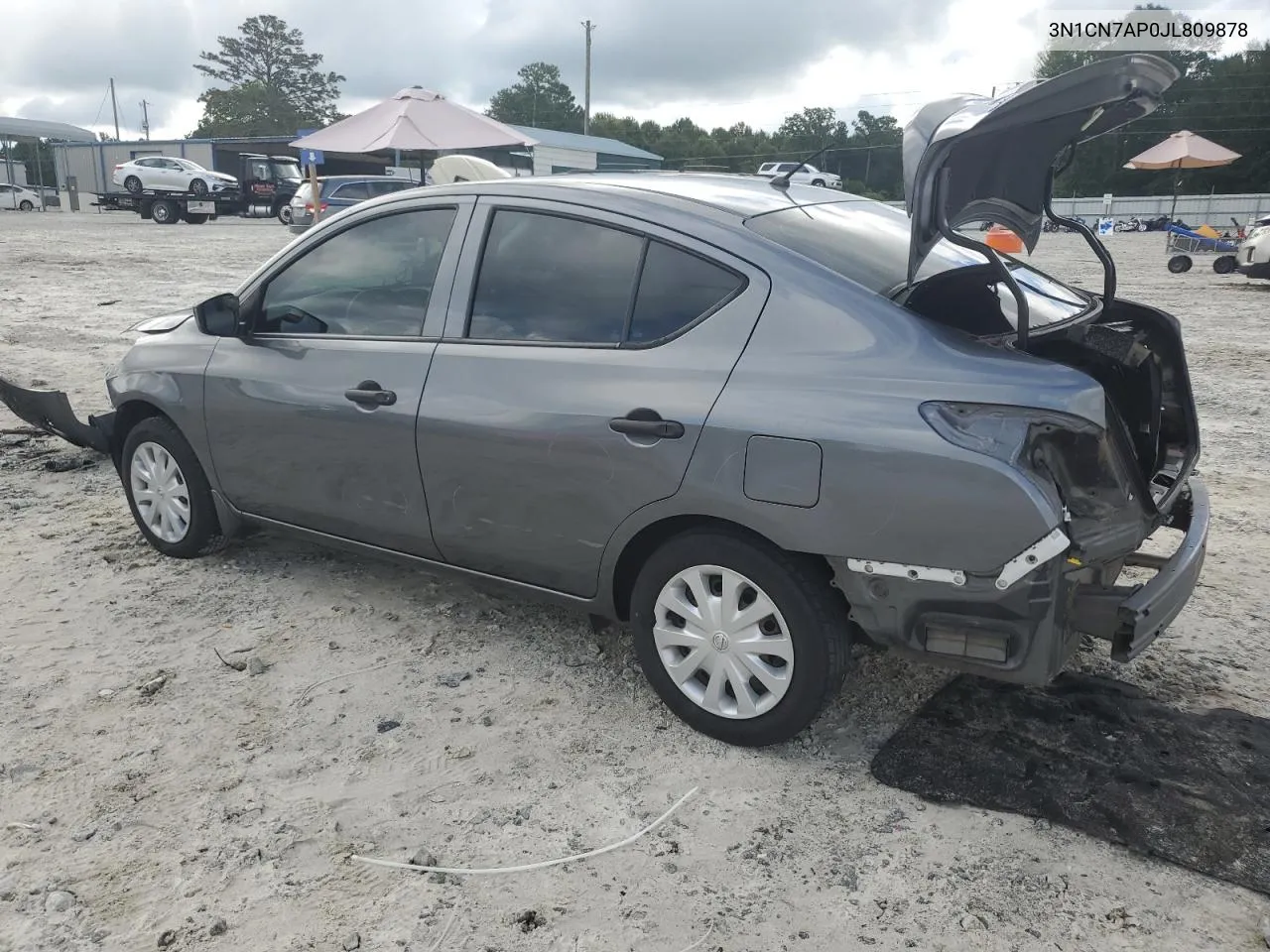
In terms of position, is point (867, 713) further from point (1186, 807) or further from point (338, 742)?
point (338, 742)

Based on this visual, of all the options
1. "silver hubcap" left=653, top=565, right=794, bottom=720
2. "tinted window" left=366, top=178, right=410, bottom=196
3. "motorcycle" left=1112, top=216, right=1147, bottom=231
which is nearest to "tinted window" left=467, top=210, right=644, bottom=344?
"silver hubcap" left=653, top=565, right=794, bottom=720

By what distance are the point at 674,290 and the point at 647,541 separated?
77 centimetres

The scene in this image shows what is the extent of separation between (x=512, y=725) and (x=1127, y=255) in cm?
2449

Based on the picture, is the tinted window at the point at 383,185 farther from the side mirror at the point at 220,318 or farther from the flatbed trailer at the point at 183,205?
the side mirror at the point at 220,318

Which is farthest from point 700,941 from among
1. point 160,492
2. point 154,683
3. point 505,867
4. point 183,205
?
point 183,205

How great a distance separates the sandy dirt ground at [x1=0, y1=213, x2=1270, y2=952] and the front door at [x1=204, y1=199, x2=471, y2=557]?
1.62ft

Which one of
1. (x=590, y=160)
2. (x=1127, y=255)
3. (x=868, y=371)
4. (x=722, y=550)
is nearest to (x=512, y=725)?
(x=722, y=550)

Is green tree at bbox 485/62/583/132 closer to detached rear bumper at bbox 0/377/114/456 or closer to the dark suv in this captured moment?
the dark suv

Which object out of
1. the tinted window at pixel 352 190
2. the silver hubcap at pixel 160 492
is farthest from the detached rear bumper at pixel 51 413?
the tinted window at pixel 352 190

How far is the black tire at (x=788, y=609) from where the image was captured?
9.07 feet

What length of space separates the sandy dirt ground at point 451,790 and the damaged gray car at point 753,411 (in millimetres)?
343

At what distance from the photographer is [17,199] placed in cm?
4359

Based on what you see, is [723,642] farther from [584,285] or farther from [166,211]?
[166,211]

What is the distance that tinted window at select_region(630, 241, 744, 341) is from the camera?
2.94m
